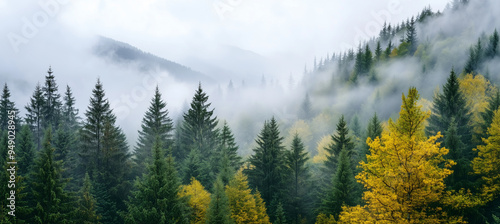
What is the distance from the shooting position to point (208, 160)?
41.9 meters

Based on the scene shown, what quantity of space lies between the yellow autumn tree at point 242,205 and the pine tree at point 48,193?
46.1ft

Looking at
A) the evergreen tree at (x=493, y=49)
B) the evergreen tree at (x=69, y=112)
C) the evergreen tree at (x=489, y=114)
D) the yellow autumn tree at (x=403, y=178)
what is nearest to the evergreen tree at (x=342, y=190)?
the yellow autumn tree at (x=403, y=178)

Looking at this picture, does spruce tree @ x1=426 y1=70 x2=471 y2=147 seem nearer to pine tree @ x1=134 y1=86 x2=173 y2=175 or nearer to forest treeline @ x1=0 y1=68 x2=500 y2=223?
forest treeline @ x1=0 y1=68 x2=500 y2=223

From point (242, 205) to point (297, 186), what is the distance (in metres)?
11.4

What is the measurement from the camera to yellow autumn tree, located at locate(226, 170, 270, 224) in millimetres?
27625

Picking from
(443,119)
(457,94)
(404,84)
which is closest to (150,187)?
(443,119)

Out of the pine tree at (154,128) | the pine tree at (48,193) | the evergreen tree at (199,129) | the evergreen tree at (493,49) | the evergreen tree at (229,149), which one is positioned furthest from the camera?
the evergreen tree at (493,49)

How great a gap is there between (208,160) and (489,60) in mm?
69679

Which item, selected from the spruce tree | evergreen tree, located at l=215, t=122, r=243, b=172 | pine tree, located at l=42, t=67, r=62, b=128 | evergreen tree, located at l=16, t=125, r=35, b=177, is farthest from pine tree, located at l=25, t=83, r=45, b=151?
the spruce tree

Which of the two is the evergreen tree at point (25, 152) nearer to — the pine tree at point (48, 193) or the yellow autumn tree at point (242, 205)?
the pine tree at point (48, 193)

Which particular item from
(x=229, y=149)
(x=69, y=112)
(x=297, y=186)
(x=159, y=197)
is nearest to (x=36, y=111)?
(x=69, y=112)

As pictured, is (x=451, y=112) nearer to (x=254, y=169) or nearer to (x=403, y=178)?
(x=254, y=169)

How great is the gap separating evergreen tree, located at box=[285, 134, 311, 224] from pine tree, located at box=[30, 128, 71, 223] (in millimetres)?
23442

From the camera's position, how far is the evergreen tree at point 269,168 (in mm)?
36562
